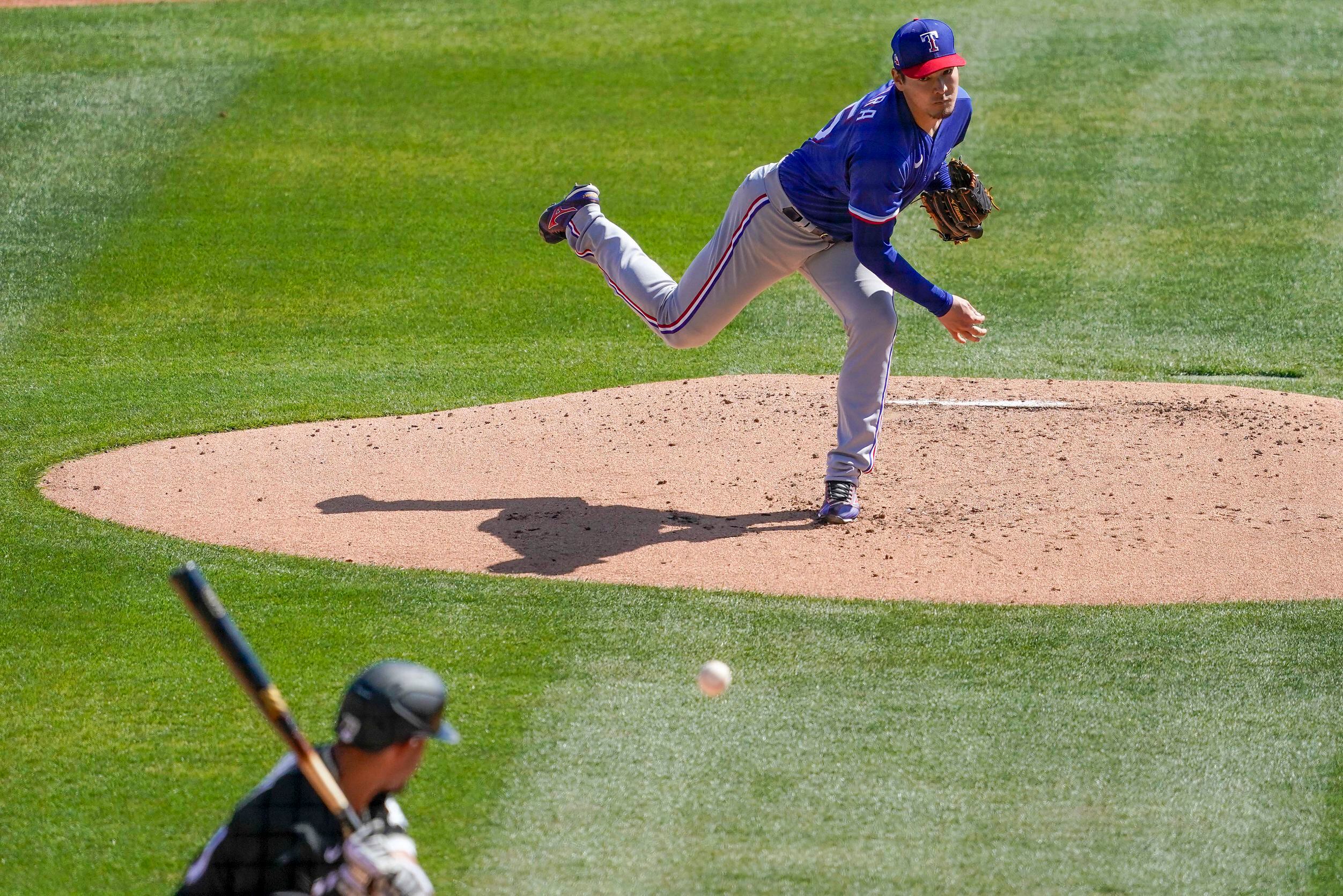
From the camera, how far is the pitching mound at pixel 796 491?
243 inches

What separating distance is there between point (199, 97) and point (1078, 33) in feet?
26.7

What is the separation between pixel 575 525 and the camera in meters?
6.69

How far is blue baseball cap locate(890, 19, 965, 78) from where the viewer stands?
19.4 ft

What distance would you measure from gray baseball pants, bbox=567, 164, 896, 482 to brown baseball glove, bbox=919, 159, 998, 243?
37cm

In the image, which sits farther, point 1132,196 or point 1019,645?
point 1132,196

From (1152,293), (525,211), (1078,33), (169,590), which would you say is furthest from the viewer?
(1078,33)

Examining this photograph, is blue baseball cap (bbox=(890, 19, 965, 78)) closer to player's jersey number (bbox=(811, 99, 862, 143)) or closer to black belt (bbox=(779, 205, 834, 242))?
player's jersey number (bbox=(811, 99, 862, 143))

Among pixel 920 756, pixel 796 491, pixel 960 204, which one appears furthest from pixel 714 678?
pixel 960 204

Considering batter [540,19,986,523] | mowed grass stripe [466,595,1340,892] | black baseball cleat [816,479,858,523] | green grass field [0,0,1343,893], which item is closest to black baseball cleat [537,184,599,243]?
batter [540,19,986,523]

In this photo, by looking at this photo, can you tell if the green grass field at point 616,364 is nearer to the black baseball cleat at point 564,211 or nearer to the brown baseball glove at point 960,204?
the black baseball cleat at point 564,211

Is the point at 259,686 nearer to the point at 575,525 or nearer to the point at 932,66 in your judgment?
the point at 575,525

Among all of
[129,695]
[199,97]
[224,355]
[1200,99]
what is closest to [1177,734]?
[129,695]

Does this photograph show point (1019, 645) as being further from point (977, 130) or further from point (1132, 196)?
point (977, 130)

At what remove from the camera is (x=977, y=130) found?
42.6 ft
